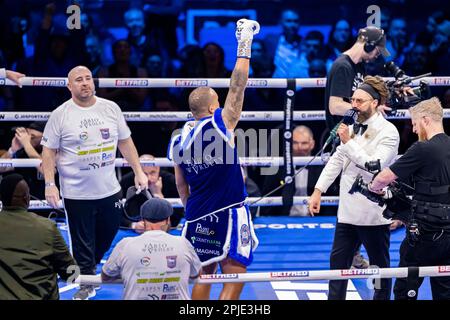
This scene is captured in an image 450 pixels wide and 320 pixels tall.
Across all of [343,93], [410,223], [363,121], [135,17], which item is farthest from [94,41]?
[410,223]

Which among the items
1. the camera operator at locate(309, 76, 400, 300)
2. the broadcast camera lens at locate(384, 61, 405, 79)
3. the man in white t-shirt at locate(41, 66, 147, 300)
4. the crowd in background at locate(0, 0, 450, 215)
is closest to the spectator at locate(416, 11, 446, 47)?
the crowd in background at locate(0, 0, 450, 215)

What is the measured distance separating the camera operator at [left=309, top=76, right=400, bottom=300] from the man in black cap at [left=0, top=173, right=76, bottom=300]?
1.82 m

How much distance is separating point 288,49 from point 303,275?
4.42 m

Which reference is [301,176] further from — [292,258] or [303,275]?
[303,275]

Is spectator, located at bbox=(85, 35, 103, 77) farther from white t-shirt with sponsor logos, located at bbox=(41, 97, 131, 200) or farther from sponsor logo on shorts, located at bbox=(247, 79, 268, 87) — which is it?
white t-shirt with sponsor logos, located at bbox=(41, 97, 131, 200)

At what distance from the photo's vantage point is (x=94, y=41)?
31.2 ft

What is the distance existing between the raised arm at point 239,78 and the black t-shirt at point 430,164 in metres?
0.98

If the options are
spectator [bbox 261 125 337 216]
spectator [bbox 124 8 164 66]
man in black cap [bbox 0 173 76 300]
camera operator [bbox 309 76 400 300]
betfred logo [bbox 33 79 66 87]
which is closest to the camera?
man in black cap [bbox 0 173 76 300]

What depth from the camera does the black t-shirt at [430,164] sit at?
571 cm

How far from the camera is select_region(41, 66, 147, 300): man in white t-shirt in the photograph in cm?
663

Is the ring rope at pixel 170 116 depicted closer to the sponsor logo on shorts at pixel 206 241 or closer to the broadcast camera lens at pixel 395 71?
the broadcast camera lens at pixel 395 71

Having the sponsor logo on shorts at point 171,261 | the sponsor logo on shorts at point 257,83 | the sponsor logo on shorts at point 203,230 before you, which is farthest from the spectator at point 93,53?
the sponsor logo on shorts at point 171,261

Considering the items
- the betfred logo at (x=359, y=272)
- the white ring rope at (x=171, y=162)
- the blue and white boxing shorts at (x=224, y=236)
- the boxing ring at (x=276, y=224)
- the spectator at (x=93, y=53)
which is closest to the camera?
the betfred logo at (x=359, y=272)
